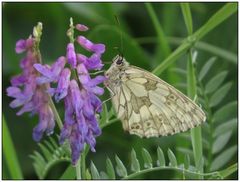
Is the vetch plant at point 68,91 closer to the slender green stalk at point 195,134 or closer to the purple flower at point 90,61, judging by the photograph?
the purple flower at point 90,61

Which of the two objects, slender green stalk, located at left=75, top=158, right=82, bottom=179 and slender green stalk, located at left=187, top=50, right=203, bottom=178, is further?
slender green stalk, located at left=187, top=50, right=203, bottom=178

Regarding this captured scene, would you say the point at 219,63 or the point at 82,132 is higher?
the point at 219,63

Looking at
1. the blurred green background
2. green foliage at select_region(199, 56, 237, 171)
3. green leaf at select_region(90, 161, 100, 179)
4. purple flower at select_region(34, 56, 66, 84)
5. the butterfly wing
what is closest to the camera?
purple flower at select_region(34, 56, 66, 84)

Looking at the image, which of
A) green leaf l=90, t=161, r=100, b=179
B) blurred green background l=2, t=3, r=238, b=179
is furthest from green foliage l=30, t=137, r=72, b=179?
blurred green background l=2, t=3, r=238, b=179

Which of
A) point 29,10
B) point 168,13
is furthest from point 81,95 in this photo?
point 29,10

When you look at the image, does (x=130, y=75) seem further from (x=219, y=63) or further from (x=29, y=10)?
(x=29, y=10)

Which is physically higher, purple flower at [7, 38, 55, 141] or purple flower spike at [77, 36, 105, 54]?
purple flower spike at [77, 36, 105, 54]

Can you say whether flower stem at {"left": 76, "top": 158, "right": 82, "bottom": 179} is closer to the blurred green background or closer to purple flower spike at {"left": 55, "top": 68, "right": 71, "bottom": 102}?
purple flower spike at {"left": 55, "top": 68, "right": 71, "bottom": 102}
